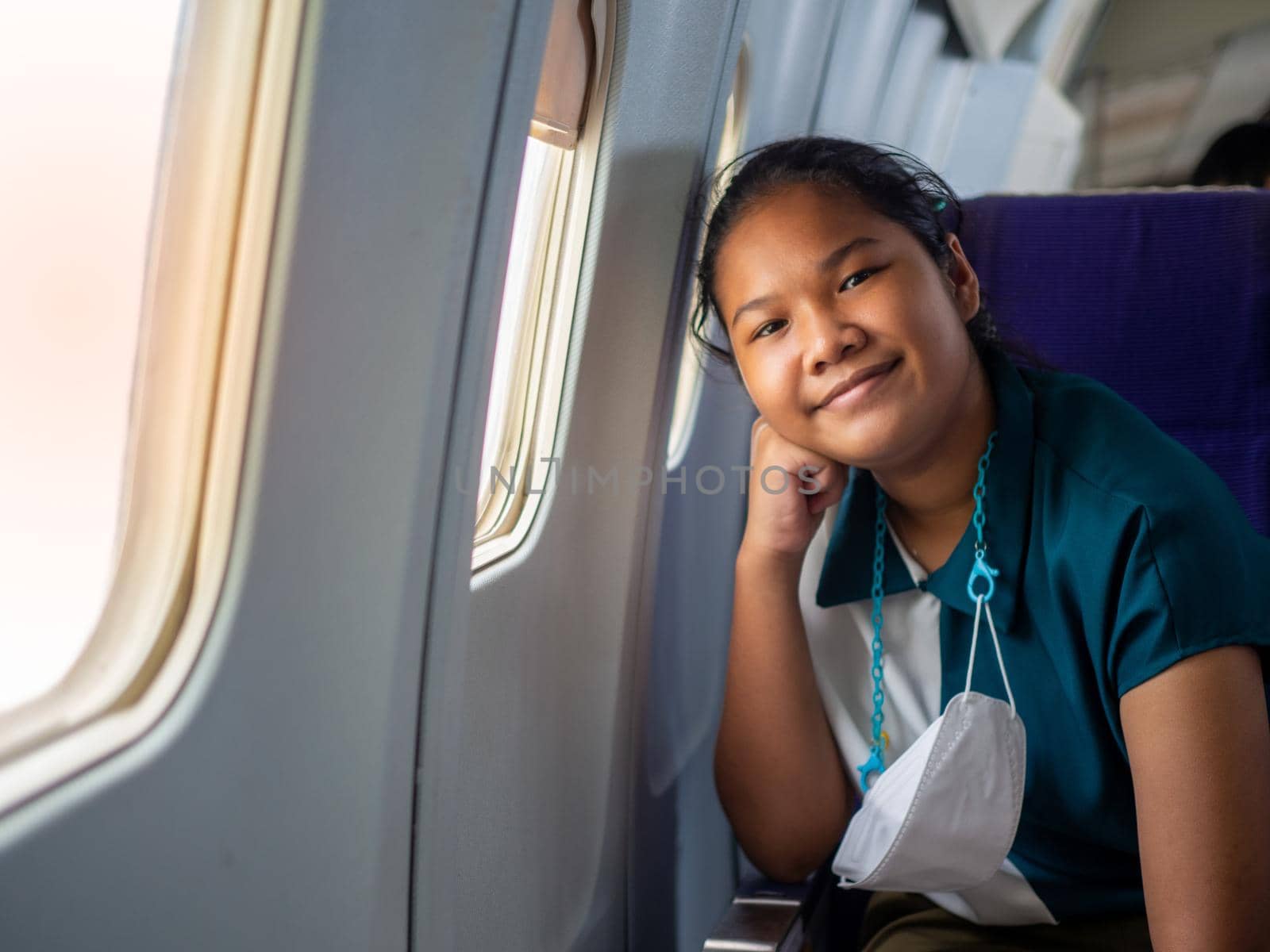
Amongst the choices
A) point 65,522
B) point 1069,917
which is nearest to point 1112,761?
point 1069,917

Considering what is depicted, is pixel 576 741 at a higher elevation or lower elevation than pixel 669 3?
lower

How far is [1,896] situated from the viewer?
56 cm

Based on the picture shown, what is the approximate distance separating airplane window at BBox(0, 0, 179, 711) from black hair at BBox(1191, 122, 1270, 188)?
2.73 metres

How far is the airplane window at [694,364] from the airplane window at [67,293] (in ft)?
3.17

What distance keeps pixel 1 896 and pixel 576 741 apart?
83 cm

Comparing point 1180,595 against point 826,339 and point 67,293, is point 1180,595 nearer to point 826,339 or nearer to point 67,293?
point 826,339

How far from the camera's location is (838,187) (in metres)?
1.29

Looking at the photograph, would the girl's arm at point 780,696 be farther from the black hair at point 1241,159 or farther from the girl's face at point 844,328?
the black hair at point 1241,159

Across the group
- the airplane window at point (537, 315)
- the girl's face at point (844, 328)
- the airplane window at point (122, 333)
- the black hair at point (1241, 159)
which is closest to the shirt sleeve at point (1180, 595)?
the girl's face at point (844, 328)

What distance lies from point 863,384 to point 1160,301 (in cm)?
68

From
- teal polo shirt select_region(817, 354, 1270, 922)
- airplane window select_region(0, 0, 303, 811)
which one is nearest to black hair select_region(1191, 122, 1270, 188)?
teal polo shirt select_region(817, 354, 1270, 922)

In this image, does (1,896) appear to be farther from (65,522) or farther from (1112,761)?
Answer: (1112,761)

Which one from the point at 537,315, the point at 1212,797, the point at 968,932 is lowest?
the point at 968,932


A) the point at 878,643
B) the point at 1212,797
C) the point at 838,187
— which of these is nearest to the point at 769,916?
the point at 878,643
